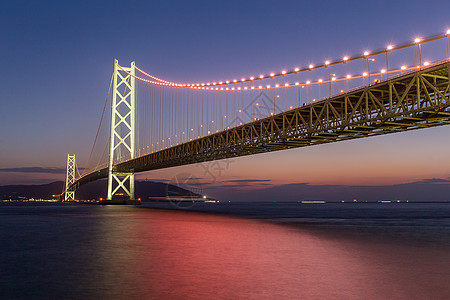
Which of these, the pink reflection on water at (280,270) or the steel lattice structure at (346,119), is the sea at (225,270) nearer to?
the pink reflection on water at (280,270)

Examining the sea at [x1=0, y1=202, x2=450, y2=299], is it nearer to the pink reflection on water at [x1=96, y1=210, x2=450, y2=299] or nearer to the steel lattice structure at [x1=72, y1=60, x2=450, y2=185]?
the pink reflection on water at [x1=96, y1=210, x2=450, y2=299]

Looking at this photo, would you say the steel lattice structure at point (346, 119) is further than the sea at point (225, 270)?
Yes

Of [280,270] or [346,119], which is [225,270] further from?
[346,119]

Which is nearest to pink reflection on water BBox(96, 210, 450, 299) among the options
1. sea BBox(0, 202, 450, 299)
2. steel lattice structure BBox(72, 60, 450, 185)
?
sea BBox(0, 202, 450, 299)

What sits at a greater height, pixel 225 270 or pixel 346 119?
pixel 346 119

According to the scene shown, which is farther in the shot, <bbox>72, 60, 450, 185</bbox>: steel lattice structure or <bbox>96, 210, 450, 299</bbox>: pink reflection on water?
<bbox>72, 60, 450, 185</bbox>: steel lattice structure

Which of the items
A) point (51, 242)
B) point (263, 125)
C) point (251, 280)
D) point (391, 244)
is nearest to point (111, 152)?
point (263, 125)

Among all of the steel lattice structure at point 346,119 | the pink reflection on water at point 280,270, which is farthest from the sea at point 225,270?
the steel lattice structure at point 346,119

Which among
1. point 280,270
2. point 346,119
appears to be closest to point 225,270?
point 280,270
